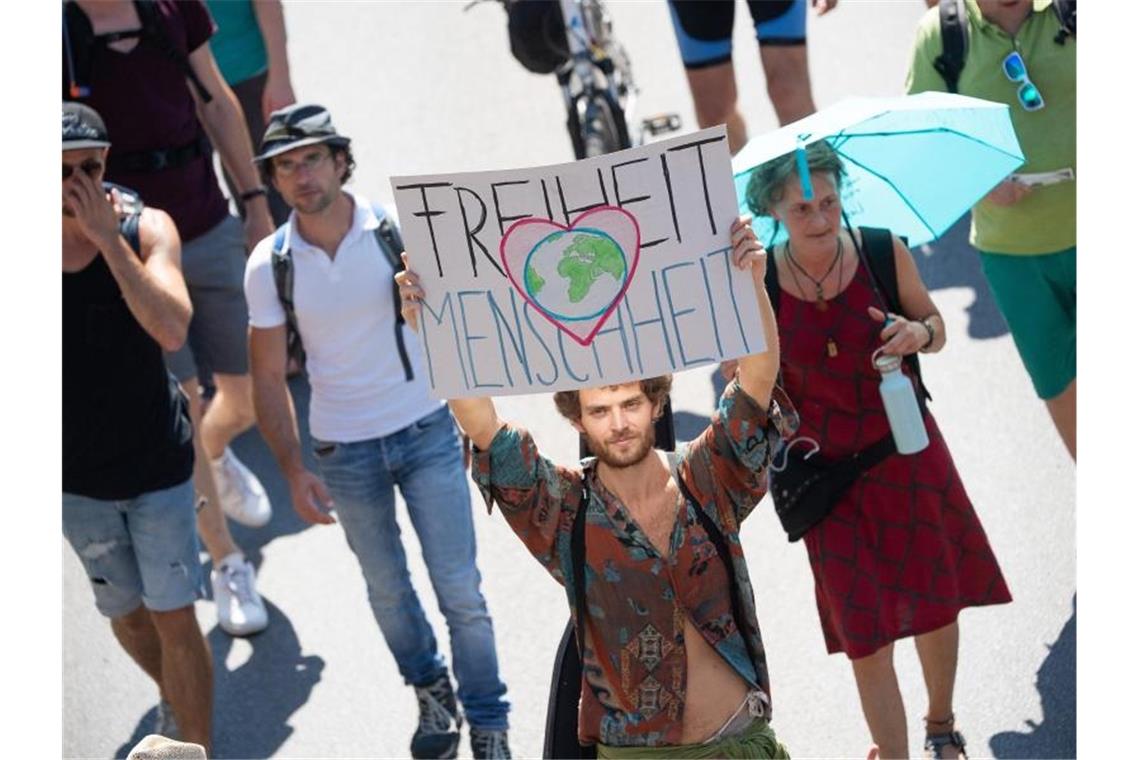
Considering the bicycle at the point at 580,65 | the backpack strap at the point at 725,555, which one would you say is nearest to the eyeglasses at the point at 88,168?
the backpack strap at the point at 725,555

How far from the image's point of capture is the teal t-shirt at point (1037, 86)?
219 inches

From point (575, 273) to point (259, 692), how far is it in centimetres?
272

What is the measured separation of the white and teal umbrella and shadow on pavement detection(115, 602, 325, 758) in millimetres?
2241

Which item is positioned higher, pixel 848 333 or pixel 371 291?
pixel 371 291

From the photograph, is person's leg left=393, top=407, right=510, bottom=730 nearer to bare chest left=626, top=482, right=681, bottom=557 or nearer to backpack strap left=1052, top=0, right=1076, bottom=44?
bare chest left=626, top=482, right=681, bottom=557

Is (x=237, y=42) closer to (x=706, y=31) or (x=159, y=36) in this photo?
(x=159, y=36)

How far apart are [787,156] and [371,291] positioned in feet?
4.20

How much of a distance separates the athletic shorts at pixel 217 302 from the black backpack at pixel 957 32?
2.52m

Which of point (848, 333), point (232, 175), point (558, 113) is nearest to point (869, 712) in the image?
point (848, 333)

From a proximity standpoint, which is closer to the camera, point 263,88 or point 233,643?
point 233,643

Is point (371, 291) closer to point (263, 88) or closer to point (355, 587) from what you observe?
point (355, 587)

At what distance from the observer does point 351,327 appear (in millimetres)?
5246

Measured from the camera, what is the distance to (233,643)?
6.29 metres

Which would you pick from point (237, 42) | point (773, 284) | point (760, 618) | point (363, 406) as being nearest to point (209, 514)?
point (363, 406)
